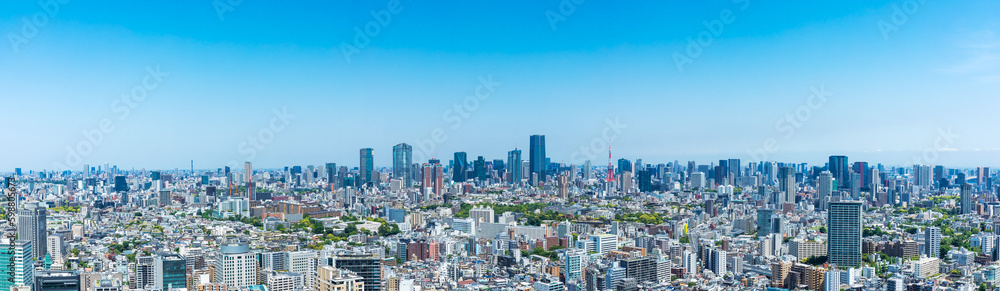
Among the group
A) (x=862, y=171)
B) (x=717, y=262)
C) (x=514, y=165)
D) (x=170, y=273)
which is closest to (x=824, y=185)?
(x=862, y=171)

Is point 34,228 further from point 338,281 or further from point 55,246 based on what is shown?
point 338,281

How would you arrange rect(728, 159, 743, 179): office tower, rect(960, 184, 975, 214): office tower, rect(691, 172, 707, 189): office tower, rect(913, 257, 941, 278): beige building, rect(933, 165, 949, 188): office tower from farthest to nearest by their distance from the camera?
1. rect(728, 159, 743, 179): office tower
2. rect(691, 172, 707, 189): office tower
3. rect(933, 165, 949, 188): office tower
4. rect(960, 184, 975, 214): office tower
5. rect(913, 257, 941, 278): beige building

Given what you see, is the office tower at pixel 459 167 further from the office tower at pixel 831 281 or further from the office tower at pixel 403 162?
the office tower at pixel 831 281

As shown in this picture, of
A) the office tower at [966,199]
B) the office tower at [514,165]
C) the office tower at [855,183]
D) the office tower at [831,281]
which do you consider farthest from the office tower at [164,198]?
the office tower at [966,199]

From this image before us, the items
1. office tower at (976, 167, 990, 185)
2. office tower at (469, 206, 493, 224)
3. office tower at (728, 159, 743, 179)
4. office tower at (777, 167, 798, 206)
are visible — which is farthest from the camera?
office tower at (728, 159, 743, 179)

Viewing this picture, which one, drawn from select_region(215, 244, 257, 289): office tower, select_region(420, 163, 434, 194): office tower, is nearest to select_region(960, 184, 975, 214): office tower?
select_region(420, 163, 434, 194): office tower

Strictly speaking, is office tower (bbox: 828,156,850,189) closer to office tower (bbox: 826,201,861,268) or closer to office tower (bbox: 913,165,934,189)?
office tower (bbox: 913,165,934,189)
